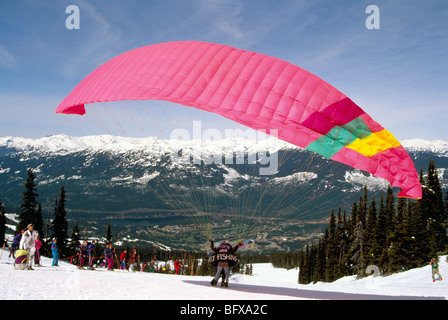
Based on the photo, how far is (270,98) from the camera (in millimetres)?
10438

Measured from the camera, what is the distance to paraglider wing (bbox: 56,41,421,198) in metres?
9.91

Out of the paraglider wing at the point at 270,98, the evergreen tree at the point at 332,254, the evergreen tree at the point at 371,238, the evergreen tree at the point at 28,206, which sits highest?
the paraglider wing at the point at 270,98

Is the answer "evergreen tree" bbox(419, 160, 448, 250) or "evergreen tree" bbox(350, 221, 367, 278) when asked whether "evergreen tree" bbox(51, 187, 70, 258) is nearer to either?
"evergreen tree" bbox(350, 221, 367, 278)

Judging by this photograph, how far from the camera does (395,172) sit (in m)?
10.1

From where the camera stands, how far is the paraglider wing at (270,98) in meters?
9.91

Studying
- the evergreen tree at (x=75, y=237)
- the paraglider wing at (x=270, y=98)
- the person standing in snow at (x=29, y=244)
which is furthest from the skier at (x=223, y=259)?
the evergreen tree at (x=75, y=237)

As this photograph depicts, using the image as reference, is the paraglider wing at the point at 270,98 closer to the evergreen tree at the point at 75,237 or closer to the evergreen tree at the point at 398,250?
the evergreen tree at the point at 398,250

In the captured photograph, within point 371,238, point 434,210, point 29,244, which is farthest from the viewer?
point 371,238

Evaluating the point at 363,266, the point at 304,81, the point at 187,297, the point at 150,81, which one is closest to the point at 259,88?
the point at 304,81

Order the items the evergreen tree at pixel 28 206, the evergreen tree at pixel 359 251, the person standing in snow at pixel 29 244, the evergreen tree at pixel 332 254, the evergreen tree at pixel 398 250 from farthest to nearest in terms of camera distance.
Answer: the evergreen tree at pixel 332 254 → the evergreen tree at pixel 359 251 → the evergreen tree at pixel 28 206 → the evergreen tree at pixel 398 250 → the person standing in snow at pixel 29 244

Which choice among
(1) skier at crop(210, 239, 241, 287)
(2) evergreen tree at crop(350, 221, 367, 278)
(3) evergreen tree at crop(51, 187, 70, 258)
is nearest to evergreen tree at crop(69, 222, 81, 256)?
(3) evergreen tree at crop(51, 187, 70, 258)

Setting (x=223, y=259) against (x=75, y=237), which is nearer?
(x=223, y=259)

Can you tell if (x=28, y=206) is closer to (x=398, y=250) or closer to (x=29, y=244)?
(x=29, y=244)

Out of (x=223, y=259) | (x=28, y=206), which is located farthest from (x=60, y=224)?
(x=223, y=259)
